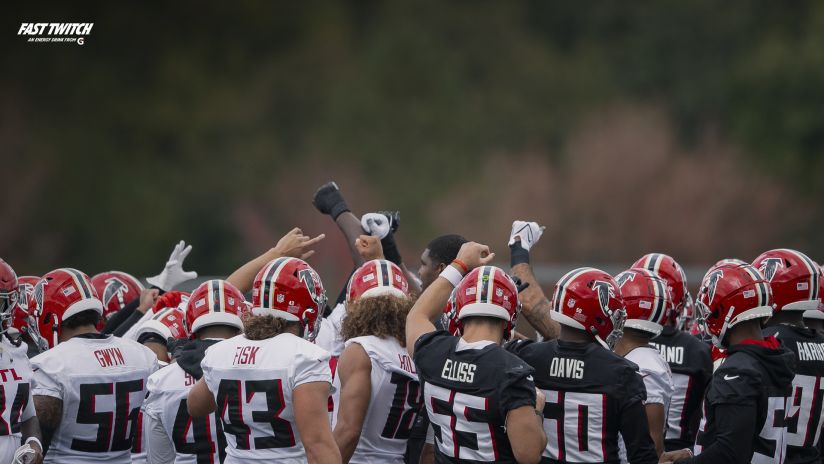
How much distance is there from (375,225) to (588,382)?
8.94 ft

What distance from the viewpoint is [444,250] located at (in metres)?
7.14

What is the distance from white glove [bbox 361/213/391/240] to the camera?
770 cm

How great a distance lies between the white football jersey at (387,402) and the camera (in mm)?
5965

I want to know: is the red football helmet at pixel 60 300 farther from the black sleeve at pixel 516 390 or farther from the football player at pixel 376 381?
the black sleeve at pixel 516 390

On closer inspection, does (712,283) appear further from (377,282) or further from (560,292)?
(377,282)

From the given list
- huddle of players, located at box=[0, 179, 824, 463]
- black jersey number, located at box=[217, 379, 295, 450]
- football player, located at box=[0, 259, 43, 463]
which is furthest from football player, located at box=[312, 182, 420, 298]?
football player, located at box=[0, 259, 43, 463]

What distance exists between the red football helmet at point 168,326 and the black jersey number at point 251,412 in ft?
5.64

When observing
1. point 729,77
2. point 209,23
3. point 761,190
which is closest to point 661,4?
point 729,77

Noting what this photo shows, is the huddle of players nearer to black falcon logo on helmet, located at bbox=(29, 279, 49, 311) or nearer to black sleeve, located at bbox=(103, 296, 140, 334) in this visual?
black falcon logo on helmet, located at bbox=(29, 279, 49, 311)

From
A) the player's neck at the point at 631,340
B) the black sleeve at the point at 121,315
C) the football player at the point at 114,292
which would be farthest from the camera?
the football player at the point at 114,292

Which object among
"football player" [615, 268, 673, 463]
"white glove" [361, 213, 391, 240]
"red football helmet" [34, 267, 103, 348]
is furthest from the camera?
"white glove" [361, 213, 391, 240]

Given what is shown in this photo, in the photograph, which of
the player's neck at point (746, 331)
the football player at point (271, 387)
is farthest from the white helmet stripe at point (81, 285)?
the player's neck at point (746, 331)

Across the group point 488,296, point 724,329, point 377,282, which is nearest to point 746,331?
point 724,329

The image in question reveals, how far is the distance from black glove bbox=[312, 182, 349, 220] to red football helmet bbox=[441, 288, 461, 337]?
7.88ft
